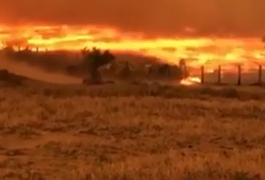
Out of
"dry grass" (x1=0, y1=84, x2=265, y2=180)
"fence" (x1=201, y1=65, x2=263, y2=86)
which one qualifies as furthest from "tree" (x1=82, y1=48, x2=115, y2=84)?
"dry grass" (x1=0, y1=84, x2=265, y2=180)

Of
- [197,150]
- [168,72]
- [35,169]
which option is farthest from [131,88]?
[168,72]

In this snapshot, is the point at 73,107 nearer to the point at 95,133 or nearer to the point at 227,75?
the point at 95,133

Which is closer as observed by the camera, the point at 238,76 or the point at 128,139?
the point at 128,139

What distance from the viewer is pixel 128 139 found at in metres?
22.9

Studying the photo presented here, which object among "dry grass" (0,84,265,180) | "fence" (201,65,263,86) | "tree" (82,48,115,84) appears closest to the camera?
"dry grass" (0,84,265,180)

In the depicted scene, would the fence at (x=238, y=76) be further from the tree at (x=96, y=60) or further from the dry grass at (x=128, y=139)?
the dry grass at (x=128, y=139)

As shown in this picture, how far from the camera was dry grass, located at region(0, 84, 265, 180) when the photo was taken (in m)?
16.6

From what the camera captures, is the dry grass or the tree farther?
the tree

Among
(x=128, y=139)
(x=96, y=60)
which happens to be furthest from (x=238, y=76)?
(x=128, y=139)

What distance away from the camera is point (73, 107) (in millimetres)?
31516

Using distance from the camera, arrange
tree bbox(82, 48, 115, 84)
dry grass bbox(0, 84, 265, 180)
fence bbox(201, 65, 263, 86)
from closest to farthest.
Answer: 1. dry grass bbox(0, 84, 265, 180)
2. fence bbox(201, 65, 263, 86)
3. tree bbox(82, 48, 115, 84)

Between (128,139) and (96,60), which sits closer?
(128,139)

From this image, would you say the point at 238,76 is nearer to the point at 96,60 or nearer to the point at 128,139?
the point at 96,60

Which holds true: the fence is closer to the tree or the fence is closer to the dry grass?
the tree
